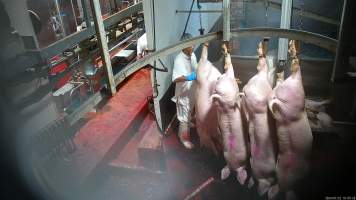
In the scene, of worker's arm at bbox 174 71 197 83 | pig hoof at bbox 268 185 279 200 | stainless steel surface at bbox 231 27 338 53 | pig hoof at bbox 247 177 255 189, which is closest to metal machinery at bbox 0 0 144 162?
worker's arm at bbox 174 71 197 83

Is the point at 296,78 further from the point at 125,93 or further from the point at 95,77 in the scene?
the point at 125,93

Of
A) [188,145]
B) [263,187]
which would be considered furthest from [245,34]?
[188,145]

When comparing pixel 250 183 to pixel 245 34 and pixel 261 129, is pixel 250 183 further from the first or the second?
pixel 245 34

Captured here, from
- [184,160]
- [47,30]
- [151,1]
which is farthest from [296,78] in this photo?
[47,30]

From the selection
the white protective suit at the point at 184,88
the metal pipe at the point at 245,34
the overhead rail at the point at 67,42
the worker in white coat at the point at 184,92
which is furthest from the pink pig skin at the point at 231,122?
the overhead rail at the point at 67,42

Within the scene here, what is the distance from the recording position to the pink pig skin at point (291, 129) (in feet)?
6.56

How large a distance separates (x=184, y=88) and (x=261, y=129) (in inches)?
46.1

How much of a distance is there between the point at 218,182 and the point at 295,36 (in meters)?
1.42

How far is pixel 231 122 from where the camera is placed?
7.57 ft

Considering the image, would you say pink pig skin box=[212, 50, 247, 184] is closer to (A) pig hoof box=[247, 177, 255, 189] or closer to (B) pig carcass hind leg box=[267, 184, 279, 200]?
(A) pig hoof box=[247, 177, 255, 189]

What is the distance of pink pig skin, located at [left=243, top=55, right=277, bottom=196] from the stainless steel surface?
0.70 feet

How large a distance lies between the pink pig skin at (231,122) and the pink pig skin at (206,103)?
0.23m

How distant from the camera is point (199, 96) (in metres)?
2.57

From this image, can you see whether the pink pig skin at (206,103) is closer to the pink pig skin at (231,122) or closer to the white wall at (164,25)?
the pink pig skin at (231,122)
